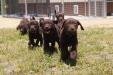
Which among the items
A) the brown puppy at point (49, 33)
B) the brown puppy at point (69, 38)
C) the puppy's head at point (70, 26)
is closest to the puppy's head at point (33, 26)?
the brown puppy at point (49, 33)

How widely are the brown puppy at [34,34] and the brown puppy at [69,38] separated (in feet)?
6.24

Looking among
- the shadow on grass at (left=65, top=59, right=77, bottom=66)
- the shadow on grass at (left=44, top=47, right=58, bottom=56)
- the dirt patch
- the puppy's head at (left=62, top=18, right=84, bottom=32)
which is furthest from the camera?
the dirt patch

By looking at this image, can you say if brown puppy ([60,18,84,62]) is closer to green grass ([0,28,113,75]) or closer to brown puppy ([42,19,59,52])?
green grass ([0,28,113,75])

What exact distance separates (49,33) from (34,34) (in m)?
1.65

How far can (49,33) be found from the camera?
32.7 ft

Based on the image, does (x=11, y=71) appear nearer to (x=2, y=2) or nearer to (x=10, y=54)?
(x=10, y=54)

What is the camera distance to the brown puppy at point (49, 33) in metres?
9.70

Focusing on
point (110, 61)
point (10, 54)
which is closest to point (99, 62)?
point (110, 61)

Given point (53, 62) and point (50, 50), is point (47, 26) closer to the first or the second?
point (53, 62)

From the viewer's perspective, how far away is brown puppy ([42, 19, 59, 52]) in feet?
31.8

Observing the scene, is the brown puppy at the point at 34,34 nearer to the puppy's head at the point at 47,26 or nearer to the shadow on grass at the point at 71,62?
the puppy's head at the point at 47,26

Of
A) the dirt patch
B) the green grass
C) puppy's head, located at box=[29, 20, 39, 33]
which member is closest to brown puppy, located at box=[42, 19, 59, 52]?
the green grass

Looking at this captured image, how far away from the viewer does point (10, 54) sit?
10.7 meters

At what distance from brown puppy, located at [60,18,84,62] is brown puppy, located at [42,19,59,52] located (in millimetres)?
554
